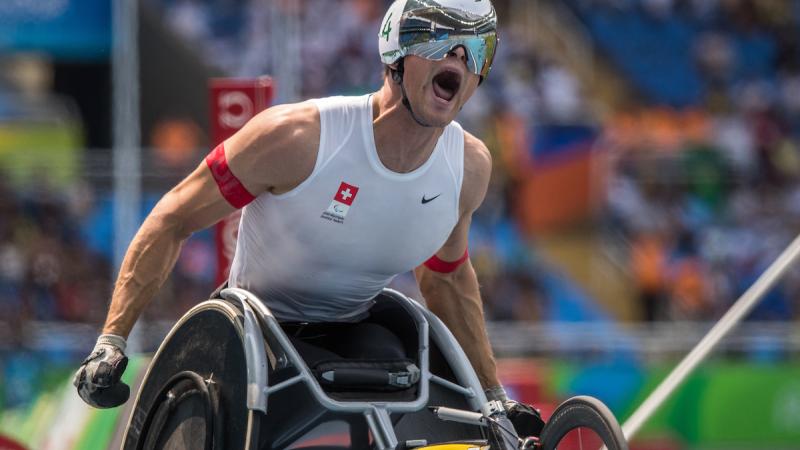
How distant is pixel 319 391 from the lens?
172 inches

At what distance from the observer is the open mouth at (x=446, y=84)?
452 centimetres

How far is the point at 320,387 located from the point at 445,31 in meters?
1.07

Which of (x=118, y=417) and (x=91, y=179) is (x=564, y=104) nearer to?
(x=91, y=179)

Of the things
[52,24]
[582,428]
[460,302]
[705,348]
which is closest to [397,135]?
[460,302]

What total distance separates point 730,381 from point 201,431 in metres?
9.43

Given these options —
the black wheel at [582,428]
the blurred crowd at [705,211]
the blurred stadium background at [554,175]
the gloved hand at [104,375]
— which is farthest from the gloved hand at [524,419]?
the blurred crowd at [705,211]

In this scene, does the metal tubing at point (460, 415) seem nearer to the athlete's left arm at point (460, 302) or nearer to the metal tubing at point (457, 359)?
the metal tubing at point (457, 359)

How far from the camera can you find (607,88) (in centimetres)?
1959

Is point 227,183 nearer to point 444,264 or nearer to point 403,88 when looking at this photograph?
point 403,88

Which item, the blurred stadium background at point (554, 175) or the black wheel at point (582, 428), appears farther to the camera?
the blurred stadium background at point (554, 175)

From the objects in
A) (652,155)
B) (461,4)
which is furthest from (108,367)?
(652,155)

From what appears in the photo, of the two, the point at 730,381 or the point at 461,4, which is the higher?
the point at 461,4

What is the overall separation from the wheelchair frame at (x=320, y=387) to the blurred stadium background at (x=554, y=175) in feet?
21.0

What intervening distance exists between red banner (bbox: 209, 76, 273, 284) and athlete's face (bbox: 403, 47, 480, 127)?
3410mm
